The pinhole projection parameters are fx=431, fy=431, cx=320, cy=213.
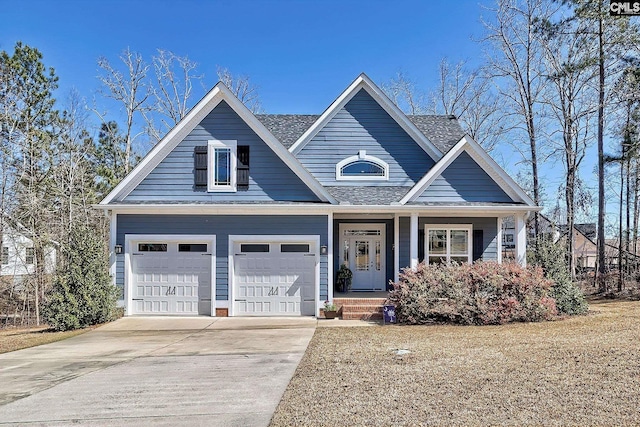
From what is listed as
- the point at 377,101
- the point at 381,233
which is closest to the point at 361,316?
the point at 381,233

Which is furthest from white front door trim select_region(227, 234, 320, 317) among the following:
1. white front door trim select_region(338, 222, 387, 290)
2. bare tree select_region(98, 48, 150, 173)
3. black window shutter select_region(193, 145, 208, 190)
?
bare tree select_region(98, 48, 150, 173)

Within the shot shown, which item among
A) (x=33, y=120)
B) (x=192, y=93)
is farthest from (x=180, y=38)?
(x=33, y=120)

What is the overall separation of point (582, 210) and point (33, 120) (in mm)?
29783

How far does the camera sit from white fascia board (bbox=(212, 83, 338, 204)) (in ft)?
42.9

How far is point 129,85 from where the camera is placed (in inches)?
1041

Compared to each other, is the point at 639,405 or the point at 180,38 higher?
the point at 180,38

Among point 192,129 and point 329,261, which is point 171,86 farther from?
point 329,261

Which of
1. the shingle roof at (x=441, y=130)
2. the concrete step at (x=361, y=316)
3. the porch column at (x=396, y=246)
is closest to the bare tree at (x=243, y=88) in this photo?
the shingle roof at (x=441, y=130)

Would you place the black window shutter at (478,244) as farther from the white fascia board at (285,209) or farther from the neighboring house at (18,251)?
the neighboring house at (18,251)

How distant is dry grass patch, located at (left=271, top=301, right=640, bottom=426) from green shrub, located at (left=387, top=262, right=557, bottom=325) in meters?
1.60

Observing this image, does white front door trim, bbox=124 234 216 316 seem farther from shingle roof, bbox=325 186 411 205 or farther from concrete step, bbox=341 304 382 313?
shingle roof, bbox=325 186 411 205

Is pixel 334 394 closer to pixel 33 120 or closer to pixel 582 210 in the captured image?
pixel 33 120

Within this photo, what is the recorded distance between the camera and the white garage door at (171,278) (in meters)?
13.1

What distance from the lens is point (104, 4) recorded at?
15.9m
